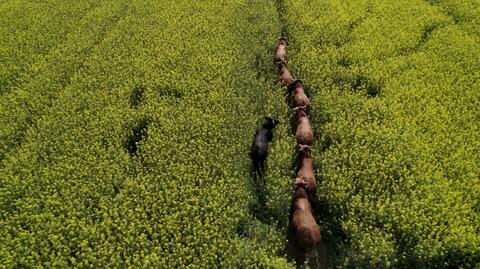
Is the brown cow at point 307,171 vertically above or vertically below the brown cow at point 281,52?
below

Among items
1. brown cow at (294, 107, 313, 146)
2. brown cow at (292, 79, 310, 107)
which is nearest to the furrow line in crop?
brown cow at (292, 79, 310, 107)

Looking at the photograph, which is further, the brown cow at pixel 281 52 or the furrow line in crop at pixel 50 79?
the brown cow at pixel 281 52

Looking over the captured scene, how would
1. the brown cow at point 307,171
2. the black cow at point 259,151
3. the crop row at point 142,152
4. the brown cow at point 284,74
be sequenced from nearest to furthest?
1. the crop row at point 142,152
2. the brown cow at point 307,171
3. the black cow at point 259,151
4. the brown cow at point 284,74

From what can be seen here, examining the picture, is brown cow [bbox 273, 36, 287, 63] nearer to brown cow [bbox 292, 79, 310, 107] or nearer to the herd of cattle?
the herd of cattle

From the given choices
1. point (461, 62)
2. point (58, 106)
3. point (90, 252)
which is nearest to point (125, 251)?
point (90, 252)

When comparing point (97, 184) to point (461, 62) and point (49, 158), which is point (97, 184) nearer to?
point (49, 158)

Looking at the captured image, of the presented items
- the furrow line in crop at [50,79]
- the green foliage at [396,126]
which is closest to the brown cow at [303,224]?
the green foliage at [396,126]

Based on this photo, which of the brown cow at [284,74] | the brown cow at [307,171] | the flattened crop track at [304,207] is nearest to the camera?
the flattened crop track at [304,207]

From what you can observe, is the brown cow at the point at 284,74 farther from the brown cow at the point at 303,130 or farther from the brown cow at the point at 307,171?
the brown cow at the point at 307,171
